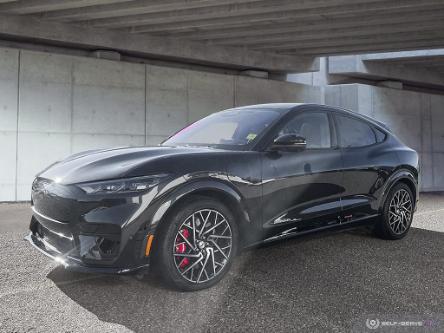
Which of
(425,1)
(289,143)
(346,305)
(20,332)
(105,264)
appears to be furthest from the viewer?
(425,1)

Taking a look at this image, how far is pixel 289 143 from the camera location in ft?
12.7

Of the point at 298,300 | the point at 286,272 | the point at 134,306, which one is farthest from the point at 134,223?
the point at 286,272

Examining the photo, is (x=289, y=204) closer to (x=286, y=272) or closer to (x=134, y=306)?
(x=286, y=272)

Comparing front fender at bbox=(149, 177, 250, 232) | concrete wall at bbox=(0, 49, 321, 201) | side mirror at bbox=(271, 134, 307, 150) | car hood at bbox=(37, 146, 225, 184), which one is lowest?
front fender at bbox=(149, 177, 250, 232)

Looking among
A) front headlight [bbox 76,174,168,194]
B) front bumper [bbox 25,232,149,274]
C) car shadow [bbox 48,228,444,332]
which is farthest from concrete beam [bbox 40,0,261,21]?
front bumper [bbox 25,232,149,274]

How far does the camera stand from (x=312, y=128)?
450 centimetres

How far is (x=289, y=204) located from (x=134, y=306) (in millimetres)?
1632

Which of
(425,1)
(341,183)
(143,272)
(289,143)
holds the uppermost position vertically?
(425,1)

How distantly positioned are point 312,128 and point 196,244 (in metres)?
1.86

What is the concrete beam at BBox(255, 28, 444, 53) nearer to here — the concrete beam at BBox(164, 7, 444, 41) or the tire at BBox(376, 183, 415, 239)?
the concrete beam at BBox(164, 7, 444, 41)

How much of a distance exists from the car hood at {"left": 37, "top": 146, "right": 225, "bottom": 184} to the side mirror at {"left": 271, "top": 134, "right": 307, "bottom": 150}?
587mm

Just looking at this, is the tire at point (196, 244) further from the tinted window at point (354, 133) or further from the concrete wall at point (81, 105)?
the concrete wall at point (81, 105)

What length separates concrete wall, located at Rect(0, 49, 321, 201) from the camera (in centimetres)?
980

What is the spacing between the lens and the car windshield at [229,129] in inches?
161
